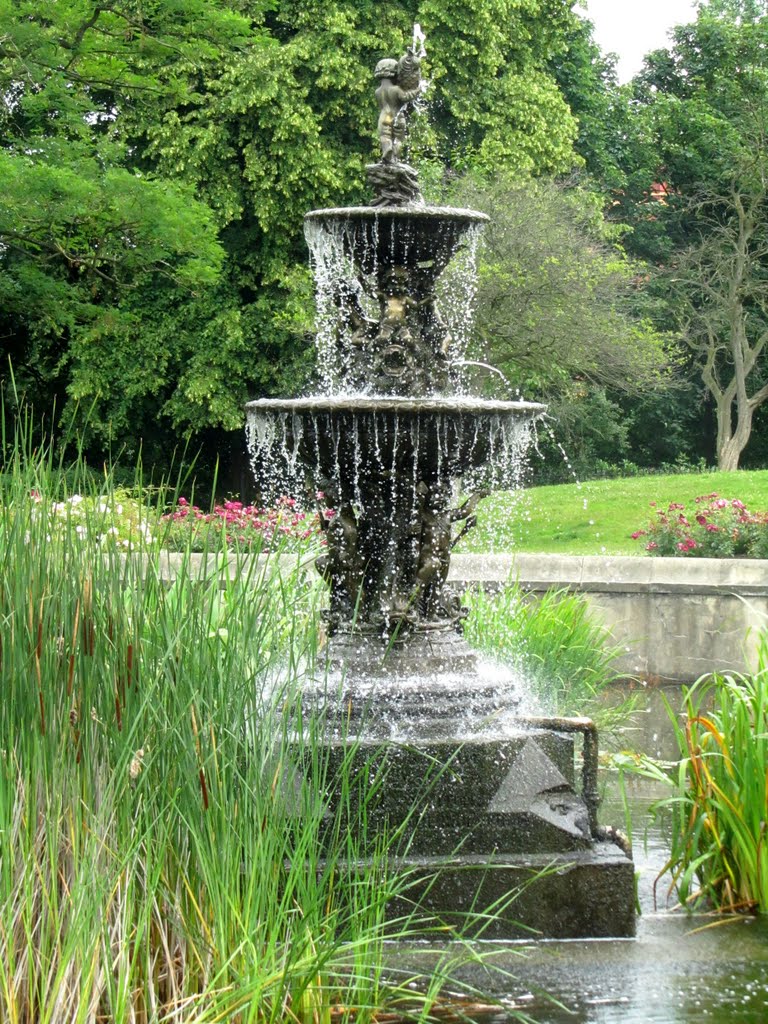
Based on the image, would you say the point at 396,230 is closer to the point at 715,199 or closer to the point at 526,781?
the point at 526,781

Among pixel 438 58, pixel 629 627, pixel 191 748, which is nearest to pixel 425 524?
pixel 191 748

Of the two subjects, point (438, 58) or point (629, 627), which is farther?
point (438, 58)

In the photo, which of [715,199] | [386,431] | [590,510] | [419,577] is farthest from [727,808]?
[715,199]

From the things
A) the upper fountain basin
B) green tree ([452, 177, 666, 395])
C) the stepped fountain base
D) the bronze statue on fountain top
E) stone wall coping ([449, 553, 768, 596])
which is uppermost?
green tree ([452, 177, 666, 395])

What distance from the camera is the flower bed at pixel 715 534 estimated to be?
44.7ft

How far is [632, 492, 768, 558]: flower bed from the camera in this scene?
44.7 ft

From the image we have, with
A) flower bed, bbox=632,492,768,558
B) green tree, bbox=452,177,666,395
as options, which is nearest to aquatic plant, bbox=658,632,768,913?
flower bed, bbox=632,492,768,558

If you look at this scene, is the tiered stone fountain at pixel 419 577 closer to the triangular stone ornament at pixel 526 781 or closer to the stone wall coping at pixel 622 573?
the triangular stone ornament at pixel 526 781

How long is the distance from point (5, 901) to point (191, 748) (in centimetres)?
61

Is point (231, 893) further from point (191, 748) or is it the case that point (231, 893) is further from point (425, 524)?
point (425, 524)

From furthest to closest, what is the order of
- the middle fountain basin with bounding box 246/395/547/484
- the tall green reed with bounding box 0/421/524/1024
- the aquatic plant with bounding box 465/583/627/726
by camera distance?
the aquatic plant with bounding box 465/583/627/726 → the middle fountain basin with bounding box 246/395/547/484 → the tall green reed with bounding box 0/421/524/1024

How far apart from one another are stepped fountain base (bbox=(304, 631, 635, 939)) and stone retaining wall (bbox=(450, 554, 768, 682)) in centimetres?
586

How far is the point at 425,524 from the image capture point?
634cm

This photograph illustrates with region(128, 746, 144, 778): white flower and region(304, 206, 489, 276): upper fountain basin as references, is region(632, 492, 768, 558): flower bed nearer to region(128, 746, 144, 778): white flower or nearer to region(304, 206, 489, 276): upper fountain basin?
region(304, 206, 489, 276): upper fountain basin
